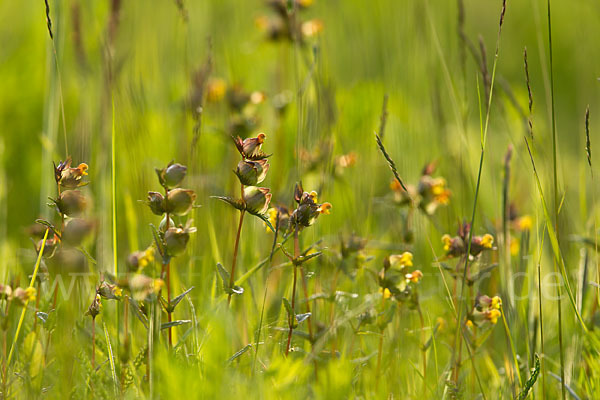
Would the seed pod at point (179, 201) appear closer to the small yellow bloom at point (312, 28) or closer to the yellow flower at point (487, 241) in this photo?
the yellow flower at point (487, 241)

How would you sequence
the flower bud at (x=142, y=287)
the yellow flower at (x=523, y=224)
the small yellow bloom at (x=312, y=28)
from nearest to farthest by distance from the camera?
1. the flower bud at (x=142, y=287)
2. the yellow flower at (x=523, y=224)
3. the small yellow bloom at (x=312, y=28)

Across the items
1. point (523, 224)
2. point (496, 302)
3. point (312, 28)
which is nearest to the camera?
point (496, 302)

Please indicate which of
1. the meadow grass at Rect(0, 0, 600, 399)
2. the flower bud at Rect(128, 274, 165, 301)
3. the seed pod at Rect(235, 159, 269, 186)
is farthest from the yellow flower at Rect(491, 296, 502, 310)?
the flower bud at Rect(128, 274, 165, 301)

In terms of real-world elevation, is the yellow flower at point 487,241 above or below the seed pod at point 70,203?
below

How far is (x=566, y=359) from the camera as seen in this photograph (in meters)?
1.26

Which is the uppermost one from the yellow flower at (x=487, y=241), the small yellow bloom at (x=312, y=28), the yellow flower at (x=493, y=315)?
the small yellow bloom at (x=312, y=28)

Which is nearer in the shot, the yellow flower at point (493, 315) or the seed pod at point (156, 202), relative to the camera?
the seed pod at point (156, 202)

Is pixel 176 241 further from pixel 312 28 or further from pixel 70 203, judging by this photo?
pixel 312 28

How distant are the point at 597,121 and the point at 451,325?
1.75 metres

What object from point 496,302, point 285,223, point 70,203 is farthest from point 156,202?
point 496,302

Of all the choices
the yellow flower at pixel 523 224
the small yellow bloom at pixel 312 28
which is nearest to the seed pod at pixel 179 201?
the yellow flower at pixel 523 224

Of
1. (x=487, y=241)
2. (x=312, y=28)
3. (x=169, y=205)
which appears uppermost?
(x=312, y=28)

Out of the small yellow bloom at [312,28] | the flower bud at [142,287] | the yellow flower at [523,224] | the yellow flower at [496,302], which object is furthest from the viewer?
the small yellow bloom at [312,28]

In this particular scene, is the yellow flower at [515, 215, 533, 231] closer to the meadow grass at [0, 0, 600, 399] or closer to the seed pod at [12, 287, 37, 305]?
the meadow grass at [0, 0, 600, 399]
